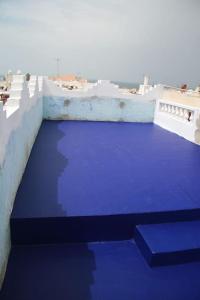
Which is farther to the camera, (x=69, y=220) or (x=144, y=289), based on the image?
(x=69, y=220)

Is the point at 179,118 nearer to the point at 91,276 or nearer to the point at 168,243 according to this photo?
the point at 168,243

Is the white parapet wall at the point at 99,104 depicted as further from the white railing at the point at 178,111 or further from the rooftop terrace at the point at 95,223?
the rooftop terrace at the point at 95,223

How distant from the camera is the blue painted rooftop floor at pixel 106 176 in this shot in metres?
2.91

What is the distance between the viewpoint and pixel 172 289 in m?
2.29

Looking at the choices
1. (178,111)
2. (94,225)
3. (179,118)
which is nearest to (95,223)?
(94,225)

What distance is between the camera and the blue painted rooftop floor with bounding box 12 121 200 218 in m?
2.91

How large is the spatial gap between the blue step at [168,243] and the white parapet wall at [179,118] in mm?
3955

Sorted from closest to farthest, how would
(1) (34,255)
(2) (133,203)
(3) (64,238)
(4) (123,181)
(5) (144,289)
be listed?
(5) (144,289) < (1) (34,255) < (3) (64,238) < (2) (133,203) < (4) (123,181)

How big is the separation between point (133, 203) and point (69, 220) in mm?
800

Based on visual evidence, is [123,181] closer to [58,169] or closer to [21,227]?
[58,169]

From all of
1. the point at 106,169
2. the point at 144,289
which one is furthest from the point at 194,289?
the point at 106,169

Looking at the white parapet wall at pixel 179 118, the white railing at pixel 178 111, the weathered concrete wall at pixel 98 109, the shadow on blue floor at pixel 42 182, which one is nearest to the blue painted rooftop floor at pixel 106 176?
the shadow on blue floor at pixel 42 182

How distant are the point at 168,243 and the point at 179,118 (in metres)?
5.32

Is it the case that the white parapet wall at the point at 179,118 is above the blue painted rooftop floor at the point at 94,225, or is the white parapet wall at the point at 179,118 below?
above
